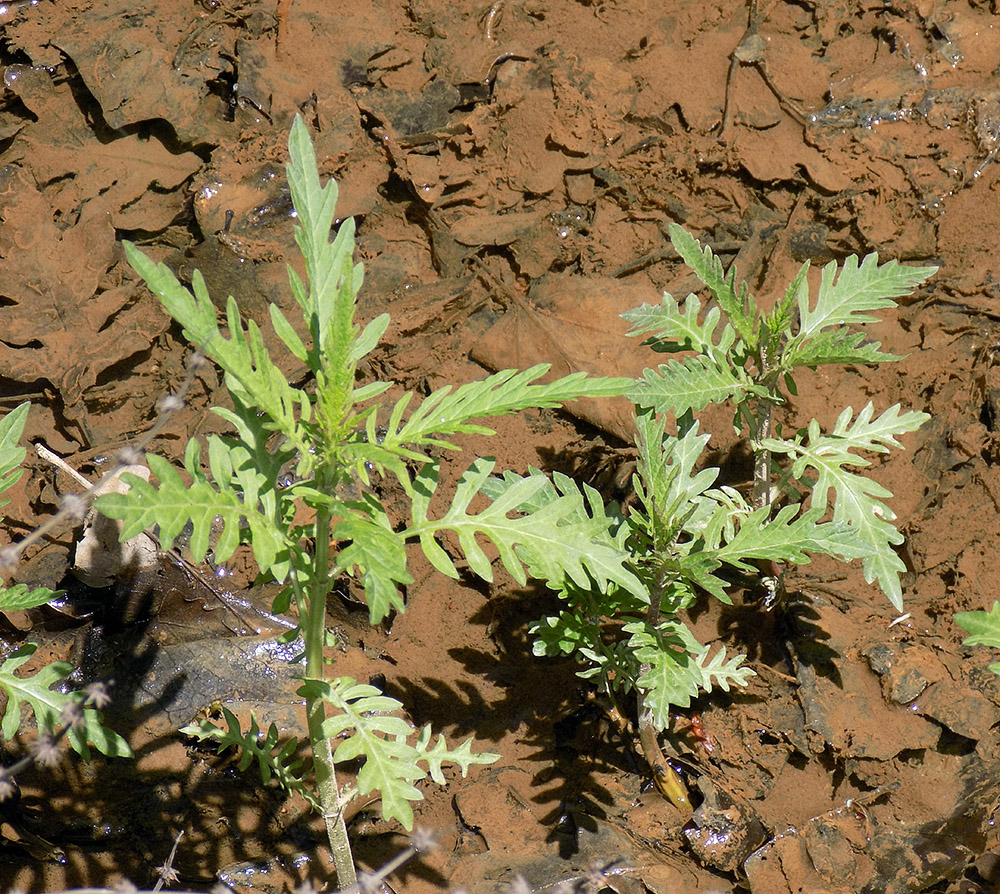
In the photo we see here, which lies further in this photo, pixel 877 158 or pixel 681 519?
pixel 877 158

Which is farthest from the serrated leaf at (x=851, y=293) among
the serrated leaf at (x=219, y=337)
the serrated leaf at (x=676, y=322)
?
the serrated leaf at (x=219, y=337)

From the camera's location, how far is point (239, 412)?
227 centimetres

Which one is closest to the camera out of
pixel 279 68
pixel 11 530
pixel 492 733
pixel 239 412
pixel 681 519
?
pixel 239 412

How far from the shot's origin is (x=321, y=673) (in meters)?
2.36

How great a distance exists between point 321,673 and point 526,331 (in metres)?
2.22

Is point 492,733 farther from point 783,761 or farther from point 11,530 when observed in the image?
point 11,530

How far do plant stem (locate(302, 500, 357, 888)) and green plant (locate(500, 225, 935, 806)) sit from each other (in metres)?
0.73

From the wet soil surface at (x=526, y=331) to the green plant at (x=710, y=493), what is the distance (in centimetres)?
48

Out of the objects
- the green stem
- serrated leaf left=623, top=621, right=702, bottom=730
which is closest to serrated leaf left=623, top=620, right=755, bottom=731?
serrated leaf left=623, top=621, right=702, bottom=730

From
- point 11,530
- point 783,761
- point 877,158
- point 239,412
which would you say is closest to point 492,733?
point 783,761

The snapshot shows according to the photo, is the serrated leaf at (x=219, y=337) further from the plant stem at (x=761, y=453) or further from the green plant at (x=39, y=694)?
the plant stem at (x=761, y=453)

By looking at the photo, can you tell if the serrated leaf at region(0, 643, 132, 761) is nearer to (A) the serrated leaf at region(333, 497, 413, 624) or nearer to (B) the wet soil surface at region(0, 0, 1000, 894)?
(B) the wet soil surface at region(0, 0, 1000, 894)

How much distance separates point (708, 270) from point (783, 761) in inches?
71.1

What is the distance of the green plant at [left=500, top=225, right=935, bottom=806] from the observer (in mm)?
2684
